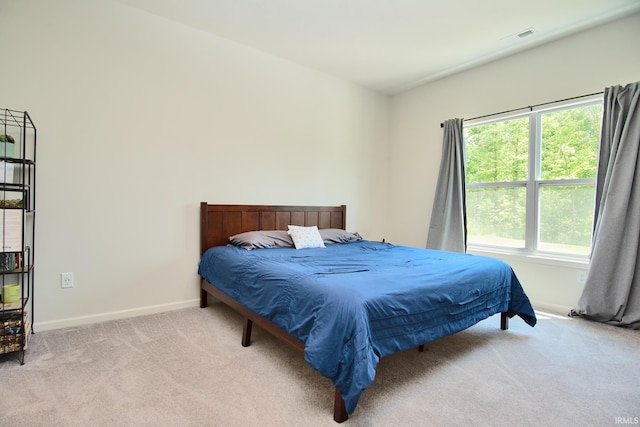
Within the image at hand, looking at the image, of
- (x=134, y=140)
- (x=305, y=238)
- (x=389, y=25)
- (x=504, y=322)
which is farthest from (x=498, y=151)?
(x=134, y=140)

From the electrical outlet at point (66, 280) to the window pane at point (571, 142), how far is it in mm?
4451

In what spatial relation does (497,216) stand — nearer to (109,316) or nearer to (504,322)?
(504,322)

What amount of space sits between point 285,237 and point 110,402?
1.92m

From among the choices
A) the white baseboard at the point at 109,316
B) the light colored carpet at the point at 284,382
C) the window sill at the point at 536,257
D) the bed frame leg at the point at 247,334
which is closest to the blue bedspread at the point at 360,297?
the bed frame leg at the point at 247,334

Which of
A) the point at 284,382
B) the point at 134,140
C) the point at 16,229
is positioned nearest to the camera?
the point at 284,382

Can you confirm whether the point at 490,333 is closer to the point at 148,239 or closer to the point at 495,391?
the point at 495,391

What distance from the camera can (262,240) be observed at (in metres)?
3.05

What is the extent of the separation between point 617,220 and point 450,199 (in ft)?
4.97

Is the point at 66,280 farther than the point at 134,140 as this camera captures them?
No

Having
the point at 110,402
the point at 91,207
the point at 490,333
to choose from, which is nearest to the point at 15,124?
the point at 91,207

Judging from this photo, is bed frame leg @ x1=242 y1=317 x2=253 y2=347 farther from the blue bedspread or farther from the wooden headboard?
the wooden headboard

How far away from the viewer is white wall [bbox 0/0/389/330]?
2.42m

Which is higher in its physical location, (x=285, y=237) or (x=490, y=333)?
(x=285, y=237)

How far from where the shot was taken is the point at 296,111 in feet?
12.5
